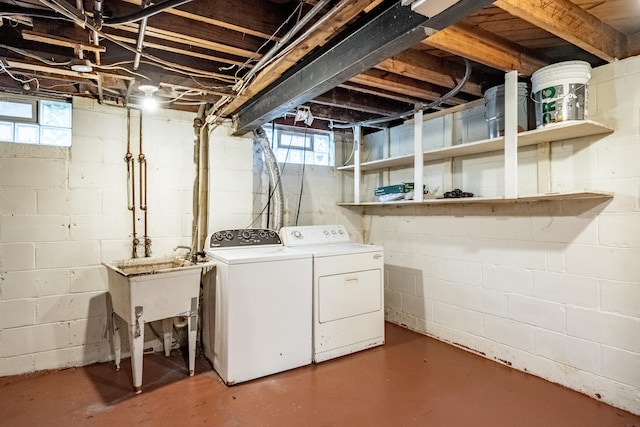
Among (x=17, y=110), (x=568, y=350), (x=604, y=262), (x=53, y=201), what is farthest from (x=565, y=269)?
(x=17, y=110)

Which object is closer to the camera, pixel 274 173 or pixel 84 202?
pixel 84 202

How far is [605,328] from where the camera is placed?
7.36 feet

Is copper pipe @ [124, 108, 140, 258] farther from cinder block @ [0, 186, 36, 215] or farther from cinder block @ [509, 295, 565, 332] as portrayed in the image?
cinder block @ [509, 295, 565, 332]

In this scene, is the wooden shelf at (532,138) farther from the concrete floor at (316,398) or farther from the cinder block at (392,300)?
the concrete floor at (316,398)

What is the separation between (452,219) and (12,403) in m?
3.40

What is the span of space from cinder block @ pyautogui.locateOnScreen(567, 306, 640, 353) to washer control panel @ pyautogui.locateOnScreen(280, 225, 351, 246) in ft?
6.15

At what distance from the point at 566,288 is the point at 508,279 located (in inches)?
15.7

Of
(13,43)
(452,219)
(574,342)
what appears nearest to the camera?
(13,43)

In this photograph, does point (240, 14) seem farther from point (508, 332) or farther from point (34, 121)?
point (508, 332)

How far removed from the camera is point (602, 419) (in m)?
2.06

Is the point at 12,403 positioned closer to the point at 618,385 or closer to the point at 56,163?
the point at 56,163

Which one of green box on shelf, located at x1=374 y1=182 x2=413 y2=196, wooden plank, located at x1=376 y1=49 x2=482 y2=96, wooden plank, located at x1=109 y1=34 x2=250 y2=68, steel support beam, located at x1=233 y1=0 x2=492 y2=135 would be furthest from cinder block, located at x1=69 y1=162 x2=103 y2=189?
green box on shelf, located at x1=374 y1=182 x2=413 y2=196

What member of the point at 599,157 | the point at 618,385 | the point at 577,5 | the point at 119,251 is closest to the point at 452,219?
the point at 599,157

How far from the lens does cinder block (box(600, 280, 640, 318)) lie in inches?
83.4
